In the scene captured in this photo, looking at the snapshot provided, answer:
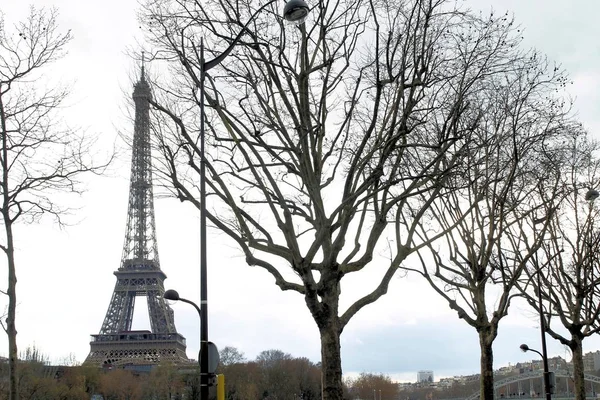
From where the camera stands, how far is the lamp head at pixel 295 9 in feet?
38.4

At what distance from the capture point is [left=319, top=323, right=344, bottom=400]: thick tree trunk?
552 inches

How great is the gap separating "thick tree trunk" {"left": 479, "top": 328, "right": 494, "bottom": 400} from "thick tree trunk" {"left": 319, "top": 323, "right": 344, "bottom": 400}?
8580 millimetres

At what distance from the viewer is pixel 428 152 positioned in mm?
20203

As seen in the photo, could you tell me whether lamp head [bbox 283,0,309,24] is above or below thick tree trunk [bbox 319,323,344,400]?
above

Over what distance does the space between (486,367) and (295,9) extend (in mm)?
14441

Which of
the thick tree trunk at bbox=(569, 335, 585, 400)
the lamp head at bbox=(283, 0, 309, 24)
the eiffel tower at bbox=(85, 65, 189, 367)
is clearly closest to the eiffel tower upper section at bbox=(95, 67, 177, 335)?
the eiffel tower at bbox=(85, 65, 189, 367)

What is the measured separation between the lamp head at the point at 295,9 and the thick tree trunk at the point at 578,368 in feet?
69.2

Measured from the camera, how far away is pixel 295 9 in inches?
464

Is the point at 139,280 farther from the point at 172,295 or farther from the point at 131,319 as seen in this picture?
the point at 172,295

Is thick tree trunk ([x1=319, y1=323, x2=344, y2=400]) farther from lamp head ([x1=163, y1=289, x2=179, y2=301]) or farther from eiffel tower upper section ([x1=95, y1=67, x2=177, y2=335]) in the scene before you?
eiffel tower upper section ([x1=95, y1=67, x2=177, y2=335])

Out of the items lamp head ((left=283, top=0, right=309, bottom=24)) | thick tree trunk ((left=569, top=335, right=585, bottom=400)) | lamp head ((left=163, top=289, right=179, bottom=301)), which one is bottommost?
thick tree trunk ((left=569, top=335, right=585, bottom=400))

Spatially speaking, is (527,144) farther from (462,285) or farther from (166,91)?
(166,91)

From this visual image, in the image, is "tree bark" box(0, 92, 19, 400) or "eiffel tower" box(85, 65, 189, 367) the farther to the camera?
"eiffel tower" box(85, 65, 189, 367)

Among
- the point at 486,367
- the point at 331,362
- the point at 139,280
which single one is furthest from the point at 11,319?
the point at 139,280
